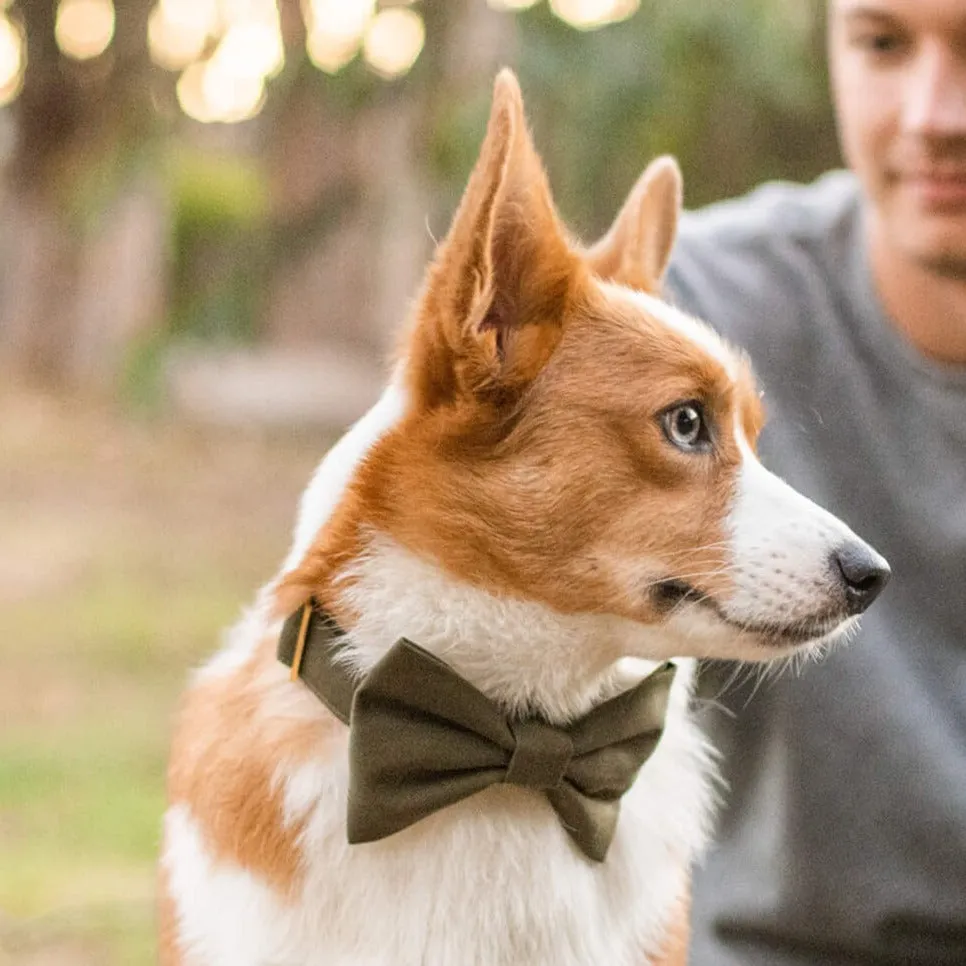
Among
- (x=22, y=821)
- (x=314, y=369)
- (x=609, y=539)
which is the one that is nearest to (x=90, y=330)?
(x=314, y=369)

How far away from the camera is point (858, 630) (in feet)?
4.57

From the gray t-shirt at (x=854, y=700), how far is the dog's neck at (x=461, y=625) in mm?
433

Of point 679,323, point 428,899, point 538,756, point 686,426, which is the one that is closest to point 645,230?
point 679,323

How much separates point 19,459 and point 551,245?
1970mm

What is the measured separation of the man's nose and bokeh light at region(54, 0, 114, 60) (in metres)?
1.60

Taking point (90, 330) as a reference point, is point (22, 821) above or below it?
below

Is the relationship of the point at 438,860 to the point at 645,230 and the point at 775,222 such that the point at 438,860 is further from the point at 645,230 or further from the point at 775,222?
the point at 775,222

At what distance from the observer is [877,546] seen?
1.44 meters

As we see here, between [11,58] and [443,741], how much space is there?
1.83m

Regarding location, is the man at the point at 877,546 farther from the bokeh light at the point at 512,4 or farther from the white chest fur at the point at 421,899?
the bokeh light at the point at 512,4

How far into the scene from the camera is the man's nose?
1.36 m

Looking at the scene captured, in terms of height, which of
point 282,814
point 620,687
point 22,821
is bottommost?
point 22,821

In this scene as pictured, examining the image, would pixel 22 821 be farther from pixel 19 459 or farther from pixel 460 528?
pixel 460 528

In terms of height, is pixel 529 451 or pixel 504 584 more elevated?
pixel 529 451
